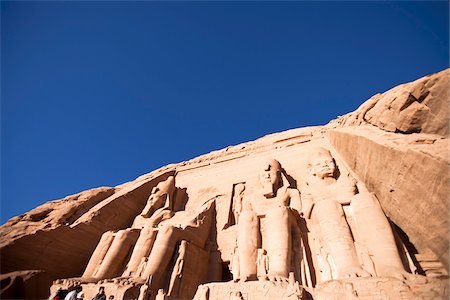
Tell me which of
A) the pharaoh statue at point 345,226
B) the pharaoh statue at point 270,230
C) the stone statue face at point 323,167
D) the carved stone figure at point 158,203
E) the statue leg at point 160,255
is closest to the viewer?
the pharaoh statue at point 345,226

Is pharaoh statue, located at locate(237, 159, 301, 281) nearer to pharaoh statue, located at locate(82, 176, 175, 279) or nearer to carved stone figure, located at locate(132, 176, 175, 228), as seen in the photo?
pharaoh statue, located at locate(82, 176, 175, 279)

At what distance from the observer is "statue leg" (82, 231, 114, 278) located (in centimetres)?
582

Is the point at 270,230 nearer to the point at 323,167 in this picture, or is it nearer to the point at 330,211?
the point at 330,211

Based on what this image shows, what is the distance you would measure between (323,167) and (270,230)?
6.78 feet

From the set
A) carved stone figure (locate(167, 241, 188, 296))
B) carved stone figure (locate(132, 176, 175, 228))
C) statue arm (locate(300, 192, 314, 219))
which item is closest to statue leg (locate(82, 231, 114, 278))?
carved stone figure (locate(132, 176, 175, 228))

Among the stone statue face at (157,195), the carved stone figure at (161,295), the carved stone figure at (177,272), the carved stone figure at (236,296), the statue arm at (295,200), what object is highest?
the stone statue face at (157,195)

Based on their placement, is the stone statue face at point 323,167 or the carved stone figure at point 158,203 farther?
the carved stone figure at point 158,203

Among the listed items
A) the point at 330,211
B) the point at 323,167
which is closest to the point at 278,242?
the point at 330,211

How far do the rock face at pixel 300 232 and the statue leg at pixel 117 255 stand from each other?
0.03 metres

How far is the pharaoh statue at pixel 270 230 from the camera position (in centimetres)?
457

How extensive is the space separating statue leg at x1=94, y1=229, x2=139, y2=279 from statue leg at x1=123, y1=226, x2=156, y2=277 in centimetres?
33

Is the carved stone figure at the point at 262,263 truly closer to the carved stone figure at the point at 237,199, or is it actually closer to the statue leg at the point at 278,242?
the statue leg at the point at 278,242

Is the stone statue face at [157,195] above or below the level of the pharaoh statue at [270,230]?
above

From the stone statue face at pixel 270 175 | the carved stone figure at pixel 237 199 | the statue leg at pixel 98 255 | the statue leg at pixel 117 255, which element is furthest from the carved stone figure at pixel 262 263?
the statue leg at pixel 98 255
